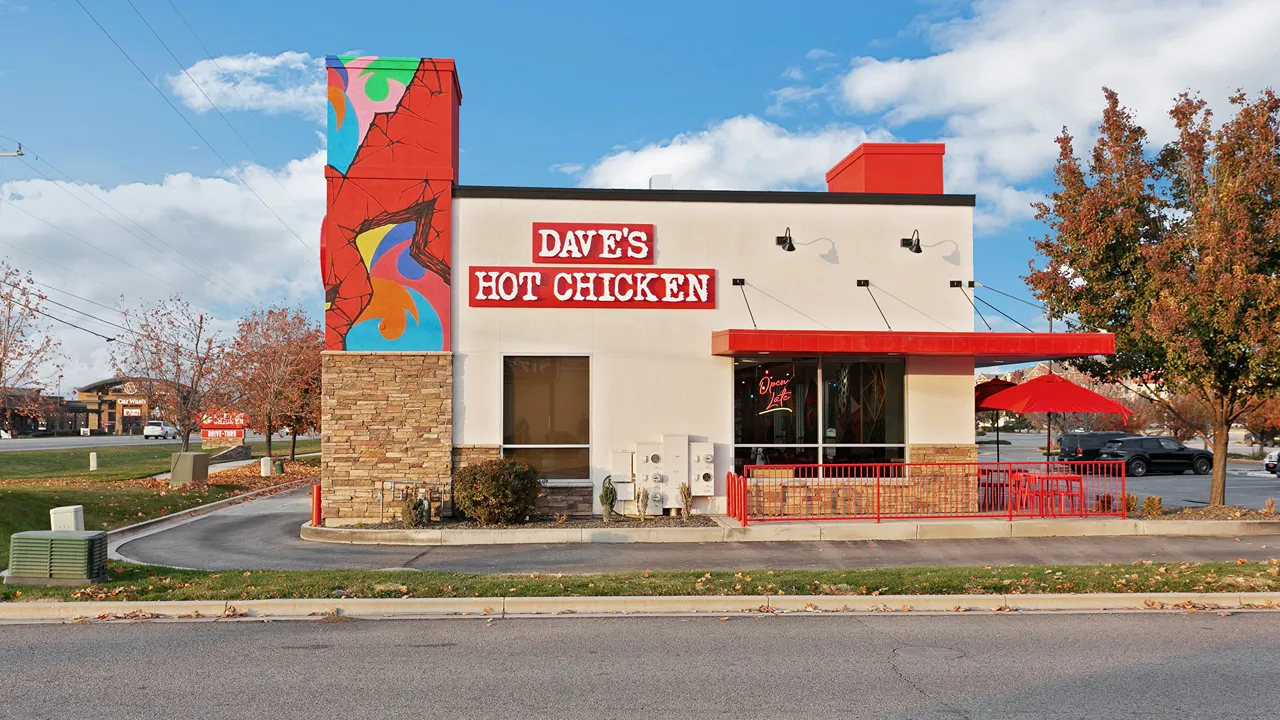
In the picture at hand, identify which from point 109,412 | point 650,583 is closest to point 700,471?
point 650,583

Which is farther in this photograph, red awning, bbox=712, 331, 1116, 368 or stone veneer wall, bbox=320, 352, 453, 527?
stone veneer wall, bbox=320, 352, 453, 527

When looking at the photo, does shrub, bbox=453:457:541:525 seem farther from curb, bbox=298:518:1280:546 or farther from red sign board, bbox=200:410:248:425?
red sign board, bbox=200:410:248:425

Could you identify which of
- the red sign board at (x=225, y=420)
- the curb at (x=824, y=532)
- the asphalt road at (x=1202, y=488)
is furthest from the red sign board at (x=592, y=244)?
the red sign board at (x=225, y=420)

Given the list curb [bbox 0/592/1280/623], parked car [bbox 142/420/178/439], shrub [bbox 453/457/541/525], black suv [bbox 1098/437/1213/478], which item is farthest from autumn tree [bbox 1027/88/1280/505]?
parked car [bbox 142/420/178/439]

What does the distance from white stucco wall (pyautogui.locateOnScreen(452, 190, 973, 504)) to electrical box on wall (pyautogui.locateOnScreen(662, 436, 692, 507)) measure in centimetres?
43

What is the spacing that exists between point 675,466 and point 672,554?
10.9ft

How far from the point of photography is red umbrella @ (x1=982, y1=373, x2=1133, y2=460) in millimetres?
16391

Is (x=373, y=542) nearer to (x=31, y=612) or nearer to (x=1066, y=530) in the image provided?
(x=31, y=612)

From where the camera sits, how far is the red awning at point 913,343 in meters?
16.0

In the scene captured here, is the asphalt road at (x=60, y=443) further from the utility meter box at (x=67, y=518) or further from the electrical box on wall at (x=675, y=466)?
the electrical box on wall at (x=675, y=466)

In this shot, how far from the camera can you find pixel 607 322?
56.9 ft

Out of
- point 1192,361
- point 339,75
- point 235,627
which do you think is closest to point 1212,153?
point 1192,361

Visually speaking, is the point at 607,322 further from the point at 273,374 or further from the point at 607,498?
the point at 273,374

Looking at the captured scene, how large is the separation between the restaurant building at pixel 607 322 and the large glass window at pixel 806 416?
1.5 inches
